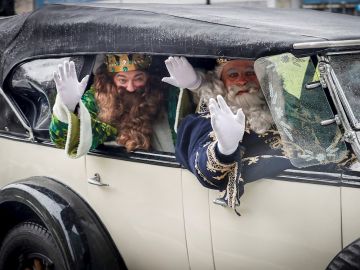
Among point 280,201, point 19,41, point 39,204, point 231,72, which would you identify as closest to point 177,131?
point 231,72

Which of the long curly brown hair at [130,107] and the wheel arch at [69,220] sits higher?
the long curly brown hair at [130,107]

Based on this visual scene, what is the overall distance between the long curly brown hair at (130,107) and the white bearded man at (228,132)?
0.90 ft

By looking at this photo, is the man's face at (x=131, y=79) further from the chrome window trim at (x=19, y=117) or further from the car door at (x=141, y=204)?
the chrome window trim at (x=19, y=117)

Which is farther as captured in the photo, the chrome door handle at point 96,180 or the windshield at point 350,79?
the chrome door handle at point 96,180

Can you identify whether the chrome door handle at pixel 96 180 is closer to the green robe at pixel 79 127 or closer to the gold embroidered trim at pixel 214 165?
the green robe at pixel 79 127

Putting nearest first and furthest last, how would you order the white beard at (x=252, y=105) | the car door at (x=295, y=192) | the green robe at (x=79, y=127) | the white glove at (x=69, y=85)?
the car door at (x=295, y=192) → the white beard at (x=252, y=105) → the white glove at (x=69, y=85) → the green robe at (x=79, y=127)

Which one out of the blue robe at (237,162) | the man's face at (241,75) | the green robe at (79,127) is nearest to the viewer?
the blue robe at (237,162)

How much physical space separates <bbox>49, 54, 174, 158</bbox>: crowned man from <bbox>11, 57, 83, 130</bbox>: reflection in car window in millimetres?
363

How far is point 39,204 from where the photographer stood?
11.5ft

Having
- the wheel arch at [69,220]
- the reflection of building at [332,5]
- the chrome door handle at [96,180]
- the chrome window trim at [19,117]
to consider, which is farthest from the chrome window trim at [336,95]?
the reflection of building at [332,5]

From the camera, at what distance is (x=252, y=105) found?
9.79 ft

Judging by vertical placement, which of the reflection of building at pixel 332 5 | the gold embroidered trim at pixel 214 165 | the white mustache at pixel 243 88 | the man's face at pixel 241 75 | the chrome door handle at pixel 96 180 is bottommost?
the reflection of building at pixel 332 5

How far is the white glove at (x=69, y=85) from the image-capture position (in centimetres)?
323

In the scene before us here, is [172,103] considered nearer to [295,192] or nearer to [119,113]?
[119,113]
